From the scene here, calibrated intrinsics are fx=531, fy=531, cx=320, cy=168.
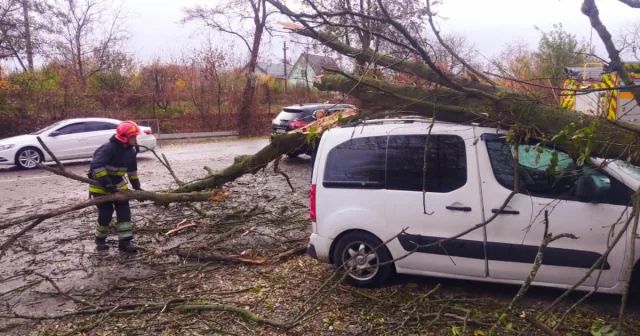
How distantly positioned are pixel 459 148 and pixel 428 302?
1.32 meters

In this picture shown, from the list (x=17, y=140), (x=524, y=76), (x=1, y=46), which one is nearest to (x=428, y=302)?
(x=524, y=76)

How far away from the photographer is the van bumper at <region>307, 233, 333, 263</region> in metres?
4.93

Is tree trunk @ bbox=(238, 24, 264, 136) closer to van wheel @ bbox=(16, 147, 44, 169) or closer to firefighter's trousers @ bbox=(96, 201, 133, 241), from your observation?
van wheel @ bbox=(16, 147, 44, 169)

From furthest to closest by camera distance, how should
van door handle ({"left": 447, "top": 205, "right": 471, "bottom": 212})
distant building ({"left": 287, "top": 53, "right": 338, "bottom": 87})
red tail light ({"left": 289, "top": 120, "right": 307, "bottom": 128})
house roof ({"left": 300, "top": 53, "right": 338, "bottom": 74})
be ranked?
red tail light ({"left": 289, "top": 120, "right": 307, "bottom": 128}) < distant building ({"left": 287, "top": 53, "right": 338, "bottom": 87}) < house roof ({"left": 300, "top": 53, "right": 338, "bottom": 74}) < van door handle ({"left": 447, "top": 205, "right": 471, "bottom": 212})

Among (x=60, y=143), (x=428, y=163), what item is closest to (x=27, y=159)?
(x=60, y=143)

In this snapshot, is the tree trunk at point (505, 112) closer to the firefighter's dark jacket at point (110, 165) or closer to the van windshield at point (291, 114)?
the firefighter's dark jacket at point (110, 165)

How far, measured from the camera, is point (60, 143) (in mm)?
13555

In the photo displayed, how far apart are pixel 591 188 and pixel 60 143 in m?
12.9

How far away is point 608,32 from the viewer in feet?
12.9

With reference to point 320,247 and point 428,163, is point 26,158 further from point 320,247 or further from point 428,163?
point 428,163

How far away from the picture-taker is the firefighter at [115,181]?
237 inches

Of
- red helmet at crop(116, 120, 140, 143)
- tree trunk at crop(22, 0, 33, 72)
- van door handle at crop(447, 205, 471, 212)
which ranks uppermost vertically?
tree trunk at crop(22, 0, 33, 72)

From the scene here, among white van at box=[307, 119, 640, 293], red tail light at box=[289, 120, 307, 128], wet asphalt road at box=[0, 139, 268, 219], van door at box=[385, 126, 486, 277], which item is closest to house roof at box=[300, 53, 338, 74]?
white van at box=[307, 119, 640, 293]

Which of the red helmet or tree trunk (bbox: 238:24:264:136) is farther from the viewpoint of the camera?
tree trunk (bbox: 238:24:264:136)
